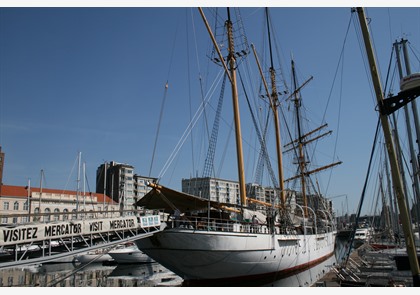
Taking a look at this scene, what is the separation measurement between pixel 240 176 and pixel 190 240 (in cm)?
839

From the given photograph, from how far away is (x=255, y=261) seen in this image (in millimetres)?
A: 21250

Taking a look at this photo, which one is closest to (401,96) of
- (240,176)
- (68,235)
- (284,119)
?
(68,235)

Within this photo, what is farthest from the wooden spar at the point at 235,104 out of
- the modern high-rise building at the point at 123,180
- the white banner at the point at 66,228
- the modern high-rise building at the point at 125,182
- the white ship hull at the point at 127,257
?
the modern high-rise building at the point at 123,180

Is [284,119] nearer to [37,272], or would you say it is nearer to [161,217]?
[161,217]

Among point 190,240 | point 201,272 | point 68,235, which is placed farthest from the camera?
point 201,272

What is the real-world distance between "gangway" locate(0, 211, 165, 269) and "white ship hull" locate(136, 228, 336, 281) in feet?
4.28

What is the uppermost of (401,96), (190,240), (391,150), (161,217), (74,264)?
(401,96)

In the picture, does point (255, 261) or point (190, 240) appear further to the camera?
point (255, 261)

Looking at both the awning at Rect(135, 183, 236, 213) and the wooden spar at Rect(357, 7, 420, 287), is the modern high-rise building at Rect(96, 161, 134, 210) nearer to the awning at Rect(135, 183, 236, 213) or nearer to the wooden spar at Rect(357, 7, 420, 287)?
the awning at Rect(135, 183, 236, 213)

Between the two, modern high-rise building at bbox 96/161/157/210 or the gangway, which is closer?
the gangway

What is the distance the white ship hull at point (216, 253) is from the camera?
1870cm

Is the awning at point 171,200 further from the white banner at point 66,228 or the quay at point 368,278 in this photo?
the quay at point 368,278

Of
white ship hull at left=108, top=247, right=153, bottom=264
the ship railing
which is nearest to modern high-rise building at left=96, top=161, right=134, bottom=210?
white ship hull at left=108, top=247, right=153, bottom=264

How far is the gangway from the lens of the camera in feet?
43.6
